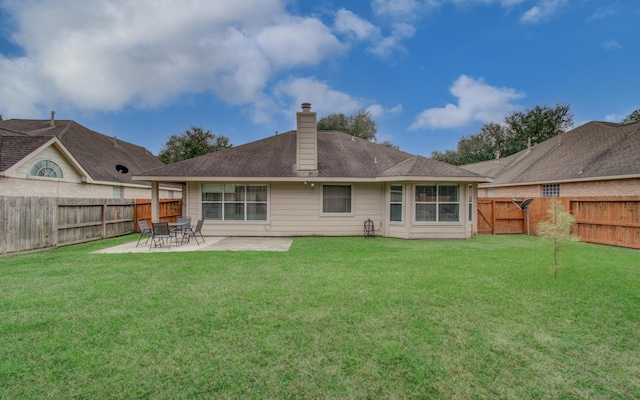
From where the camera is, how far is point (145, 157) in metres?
23.9

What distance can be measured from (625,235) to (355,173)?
29.8 ft

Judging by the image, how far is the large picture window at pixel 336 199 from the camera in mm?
12422

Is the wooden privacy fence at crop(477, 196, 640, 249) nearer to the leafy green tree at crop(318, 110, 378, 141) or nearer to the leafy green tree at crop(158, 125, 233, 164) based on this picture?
→ the leafy green tree at crop(318, 110, 378, 141)

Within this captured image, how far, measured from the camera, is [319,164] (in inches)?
503

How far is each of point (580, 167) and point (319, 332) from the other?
55.6ft

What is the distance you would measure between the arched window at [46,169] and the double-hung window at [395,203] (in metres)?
14.2

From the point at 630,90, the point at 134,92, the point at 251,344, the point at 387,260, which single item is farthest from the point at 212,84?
the point at 630,90

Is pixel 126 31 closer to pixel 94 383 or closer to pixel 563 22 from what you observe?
pixel 94 383

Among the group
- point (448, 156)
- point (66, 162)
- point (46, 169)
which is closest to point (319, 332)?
point (46, 169)

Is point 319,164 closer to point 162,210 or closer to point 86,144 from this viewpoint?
point 162,210

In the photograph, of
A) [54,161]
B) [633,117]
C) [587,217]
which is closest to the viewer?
[587,217]

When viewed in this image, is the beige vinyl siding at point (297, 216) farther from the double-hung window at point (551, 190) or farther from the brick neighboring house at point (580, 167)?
the double-hung window at point (551, 190)

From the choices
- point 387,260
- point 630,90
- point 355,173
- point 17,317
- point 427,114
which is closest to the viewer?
point 17,317

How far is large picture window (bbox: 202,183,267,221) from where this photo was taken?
12.2 metres
